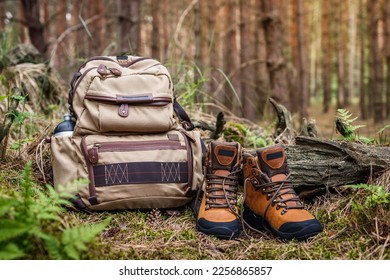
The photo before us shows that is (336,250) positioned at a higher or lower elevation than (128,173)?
lower

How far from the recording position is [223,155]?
2.08 m

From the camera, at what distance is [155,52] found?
9016 mm

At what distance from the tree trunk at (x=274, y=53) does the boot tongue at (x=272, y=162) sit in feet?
12.6

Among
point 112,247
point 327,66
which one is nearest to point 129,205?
point 112,247

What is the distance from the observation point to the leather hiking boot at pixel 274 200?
186 centimetres

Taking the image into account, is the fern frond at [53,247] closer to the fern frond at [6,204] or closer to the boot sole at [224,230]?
the fern frond at [6,204]

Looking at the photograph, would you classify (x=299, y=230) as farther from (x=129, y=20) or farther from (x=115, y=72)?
(x=129, y=20)

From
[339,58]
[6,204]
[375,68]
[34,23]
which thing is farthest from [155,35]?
[6,204]

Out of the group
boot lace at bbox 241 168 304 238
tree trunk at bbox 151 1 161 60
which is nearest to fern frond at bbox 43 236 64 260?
boot lace at bbox 241 168 304 238

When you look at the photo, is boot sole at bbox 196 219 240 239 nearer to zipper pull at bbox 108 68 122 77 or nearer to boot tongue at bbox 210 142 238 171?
boot tongue at bbox 210 142 238 171

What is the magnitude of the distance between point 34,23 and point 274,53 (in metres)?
3.11

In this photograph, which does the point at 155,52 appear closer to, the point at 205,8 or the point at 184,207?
the point at 205,8
